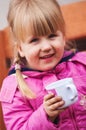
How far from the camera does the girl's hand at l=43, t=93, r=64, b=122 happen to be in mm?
857

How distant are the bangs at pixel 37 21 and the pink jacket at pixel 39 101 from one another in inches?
5.1

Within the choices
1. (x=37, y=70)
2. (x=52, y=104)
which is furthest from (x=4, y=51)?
(x=52, y=104)

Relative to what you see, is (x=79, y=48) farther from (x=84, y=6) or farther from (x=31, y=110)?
(x=31, y=110)

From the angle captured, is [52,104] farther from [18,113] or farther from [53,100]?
[18,113]

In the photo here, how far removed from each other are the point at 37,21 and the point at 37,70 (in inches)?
6.5

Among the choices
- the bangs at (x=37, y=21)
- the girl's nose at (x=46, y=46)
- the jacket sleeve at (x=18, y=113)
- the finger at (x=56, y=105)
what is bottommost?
the jacket sleeve at (x=18, y=113)

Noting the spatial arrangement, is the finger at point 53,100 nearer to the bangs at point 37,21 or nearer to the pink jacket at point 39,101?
the pink jacket at point 39,101

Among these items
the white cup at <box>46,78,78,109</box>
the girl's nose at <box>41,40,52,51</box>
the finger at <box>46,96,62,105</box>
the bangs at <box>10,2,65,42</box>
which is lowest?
the finger at <box>46,96,62,105</box>

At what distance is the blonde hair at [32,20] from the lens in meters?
0.97

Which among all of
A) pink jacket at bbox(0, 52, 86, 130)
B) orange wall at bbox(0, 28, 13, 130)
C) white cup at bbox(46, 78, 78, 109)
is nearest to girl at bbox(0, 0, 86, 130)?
pink jacket at bbox(0, 52, 86, 130)

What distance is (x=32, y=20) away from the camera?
3.21 feet

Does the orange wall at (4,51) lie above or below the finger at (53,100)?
below

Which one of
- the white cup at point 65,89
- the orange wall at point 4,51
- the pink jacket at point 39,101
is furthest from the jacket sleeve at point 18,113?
the orange wall at point 4,51

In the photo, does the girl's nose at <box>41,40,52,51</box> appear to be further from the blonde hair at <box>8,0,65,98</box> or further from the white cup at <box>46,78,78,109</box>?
the white cup at <box>46,78,78,109</box>
